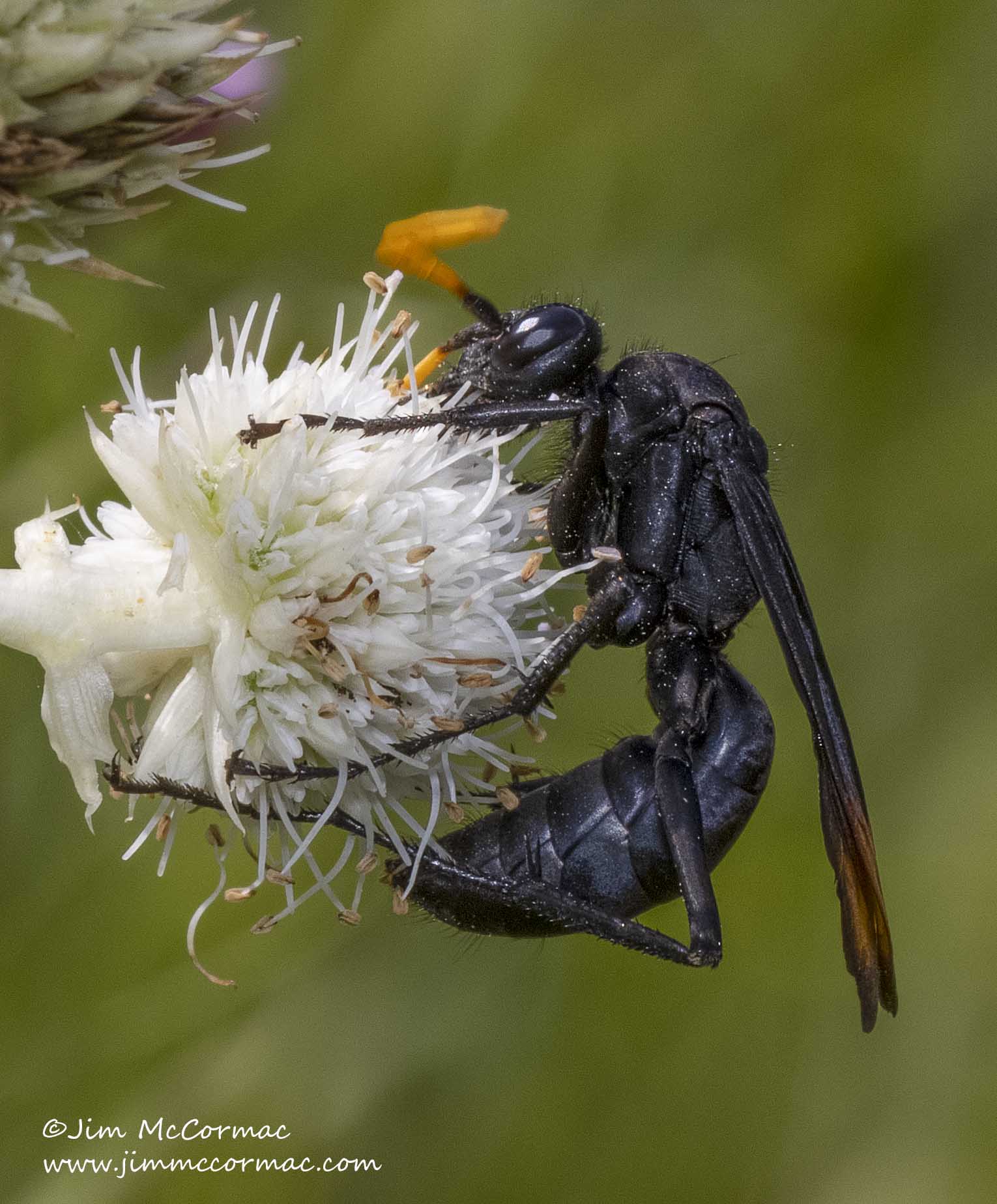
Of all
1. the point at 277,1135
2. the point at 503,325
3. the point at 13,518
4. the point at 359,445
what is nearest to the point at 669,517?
the point at 503,325

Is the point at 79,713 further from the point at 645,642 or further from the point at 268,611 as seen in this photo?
the point at 645,642

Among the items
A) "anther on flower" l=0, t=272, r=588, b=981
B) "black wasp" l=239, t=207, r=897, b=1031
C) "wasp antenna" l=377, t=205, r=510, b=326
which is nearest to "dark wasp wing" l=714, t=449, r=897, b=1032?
"black wasp" l=239, t=207, r=897, b=1031

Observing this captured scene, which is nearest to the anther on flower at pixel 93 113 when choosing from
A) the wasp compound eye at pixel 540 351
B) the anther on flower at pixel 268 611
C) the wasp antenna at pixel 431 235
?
the anther on flower at pixel 268 611

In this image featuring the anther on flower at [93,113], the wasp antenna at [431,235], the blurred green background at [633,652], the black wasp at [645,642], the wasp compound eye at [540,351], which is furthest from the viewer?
the blurred green background at [633,652]

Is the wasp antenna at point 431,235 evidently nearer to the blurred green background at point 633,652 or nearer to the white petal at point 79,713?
the blurred green background at point 633,652

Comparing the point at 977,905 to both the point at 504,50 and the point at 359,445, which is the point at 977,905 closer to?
the point at 359,445

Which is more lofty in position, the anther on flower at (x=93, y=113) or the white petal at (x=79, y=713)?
the anther on flower at (x=93, y=113)

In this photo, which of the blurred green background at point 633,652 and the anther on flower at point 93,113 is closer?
the anther on flower at point 93,113
